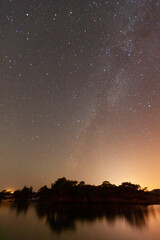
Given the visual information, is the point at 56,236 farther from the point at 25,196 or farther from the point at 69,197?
the point at 25,196

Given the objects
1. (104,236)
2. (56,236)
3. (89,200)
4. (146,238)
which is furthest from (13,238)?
(89,200)

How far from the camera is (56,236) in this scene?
17.4 meters

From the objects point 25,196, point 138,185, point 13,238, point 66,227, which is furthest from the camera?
point 25,196

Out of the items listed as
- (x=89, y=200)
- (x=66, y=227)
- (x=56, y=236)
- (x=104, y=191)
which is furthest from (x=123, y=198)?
(x=56, y=236)

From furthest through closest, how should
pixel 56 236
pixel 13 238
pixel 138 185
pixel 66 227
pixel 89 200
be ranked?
pixel 138 185
pixel 89 200
pixel 66 227
pixel 56 236
pixel 13 238

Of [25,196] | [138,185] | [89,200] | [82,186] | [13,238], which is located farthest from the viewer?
[25,196]

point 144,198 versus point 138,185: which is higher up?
point 138,185

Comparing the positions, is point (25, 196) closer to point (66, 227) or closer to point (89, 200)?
point (89, 200)

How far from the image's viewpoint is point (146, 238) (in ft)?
60.1

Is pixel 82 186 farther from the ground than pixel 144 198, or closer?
farther from the ground

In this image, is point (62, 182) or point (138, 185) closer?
point (62, 182)

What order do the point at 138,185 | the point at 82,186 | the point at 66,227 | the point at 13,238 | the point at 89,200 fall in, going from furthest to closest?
the point at 138,185, the point at 82,186, the point at 89,200, the point at 66,227, the point at 13,238

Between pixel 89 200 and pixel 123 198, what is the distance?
53.1ft

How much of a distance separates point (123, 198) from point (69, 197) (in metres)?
25.1
